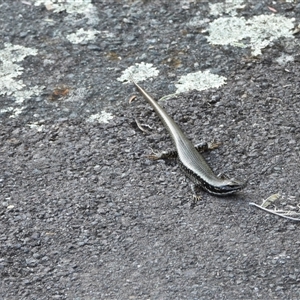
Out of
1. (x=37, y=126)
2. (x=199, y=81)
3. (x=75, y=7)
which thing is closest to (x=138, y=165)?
A: (x=37, y=126)

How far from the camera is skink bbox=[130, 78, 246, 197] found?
180 inches

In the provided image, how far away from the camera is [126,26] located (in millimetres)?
6012

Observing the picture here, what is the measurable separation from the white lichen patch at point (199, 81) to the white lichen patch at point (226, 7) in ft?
2.37

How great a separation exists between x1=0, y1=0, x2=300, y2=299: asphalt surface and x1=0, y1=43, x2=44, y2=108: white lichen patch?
5 cm

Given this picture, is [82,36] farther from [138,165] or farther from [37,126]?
[138,165]

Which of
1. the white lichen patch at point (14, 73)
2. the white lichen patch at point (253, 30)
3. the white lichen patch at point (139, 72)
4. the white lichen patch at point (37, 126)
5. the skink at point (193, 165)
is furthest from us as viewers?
Answer: the white lichen patch at point (253, 30)

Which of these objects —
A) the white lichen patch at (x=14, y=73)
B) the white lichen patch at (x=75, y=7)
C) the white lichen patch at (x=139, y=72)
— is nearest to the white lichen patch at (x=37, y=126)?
the white lichen patch at (x=14, y=73)

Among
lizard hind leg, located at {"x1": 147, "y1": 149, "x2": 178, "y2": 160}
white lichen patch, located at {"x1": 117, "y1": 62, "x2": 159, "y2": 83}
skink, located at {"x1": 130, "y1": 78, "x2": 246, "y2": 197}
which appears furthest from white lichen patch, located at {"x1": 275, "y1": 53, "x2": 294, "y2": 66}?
lizard hind leg, located at {"x1": 147, "y1": 149, "x2": 178, "y2": 160}

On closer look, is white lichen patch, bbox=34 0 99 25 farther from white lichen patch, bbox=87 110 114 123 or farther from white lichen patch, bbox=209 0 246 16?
white lichen patch, bbox=87 110 114 123

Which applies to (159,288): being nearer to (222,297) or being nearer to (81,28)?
(222,297)

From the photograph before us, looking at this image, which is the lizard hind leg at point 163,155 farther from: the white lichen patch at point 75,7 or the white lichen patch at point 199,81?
the white lichen patch at point 75,7

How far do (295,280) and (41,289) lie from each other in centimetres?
122

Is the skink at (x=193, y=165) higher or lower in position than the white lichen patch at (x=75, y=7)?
lower

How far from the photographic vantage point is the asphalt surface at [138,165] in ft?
13.5
